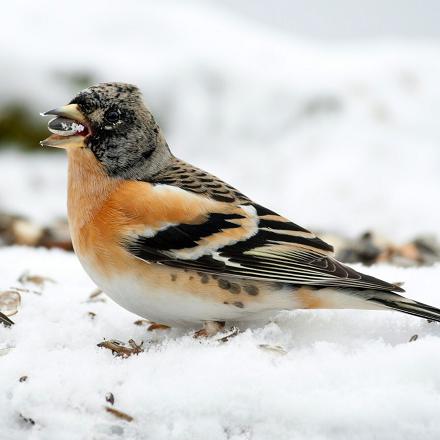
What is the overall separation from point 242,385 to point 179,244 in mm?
538

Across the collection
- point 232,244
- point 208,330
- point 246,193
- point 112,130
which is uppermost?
point 112,130

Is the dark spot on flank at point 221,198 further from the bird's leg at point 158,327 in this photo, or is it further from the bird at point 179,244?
the bird's leg at point 158,327

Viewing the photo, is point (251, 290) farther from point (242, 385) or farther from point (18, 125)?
point (18, 125)

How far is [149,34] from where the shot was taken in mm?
6844

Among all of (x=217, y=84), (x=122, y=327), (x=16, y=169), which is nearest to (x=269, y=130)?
(x=217, y=84)

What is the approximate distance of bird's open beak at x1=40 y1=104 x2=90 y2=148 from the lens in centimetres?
268

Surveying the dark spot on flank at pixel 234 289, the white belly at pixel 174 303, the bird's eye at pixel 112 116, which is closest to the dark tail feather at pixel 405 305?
the white belly at pixel 174 303

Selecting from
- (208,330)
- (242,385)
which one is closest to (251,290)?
(208,330)

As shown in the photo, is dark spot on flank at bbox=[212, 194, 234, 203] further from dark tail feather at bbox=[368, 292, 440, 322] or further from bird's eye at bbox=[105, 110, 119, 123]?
dark tail feather at bbox=[368, 292, 440, 322]

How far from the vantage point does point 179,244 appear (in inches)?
99.9

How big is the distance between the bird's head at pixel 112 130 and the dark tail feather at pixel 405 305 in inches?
31.9

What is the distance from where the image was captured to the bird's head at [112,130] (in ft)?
8.85

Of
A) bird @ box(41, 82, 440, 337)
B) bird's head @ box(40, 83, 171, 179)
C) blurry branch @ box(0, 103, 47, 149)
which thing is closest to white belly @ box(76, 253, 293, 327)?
bird @ box(41, 82, 440, 337)

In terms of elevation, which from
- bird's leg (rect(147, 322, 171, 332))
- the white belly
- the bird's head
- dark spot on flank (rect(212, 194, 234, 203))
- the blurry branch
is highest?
the bird's head
